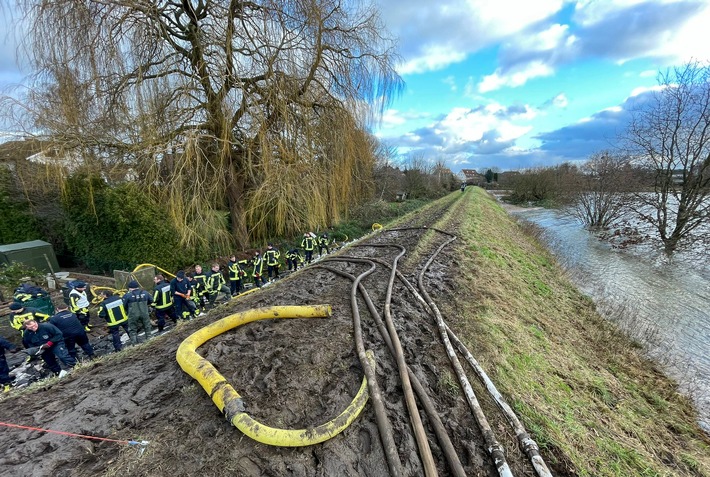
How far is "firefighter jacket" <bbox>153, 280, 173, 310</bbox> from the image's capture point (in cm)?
647

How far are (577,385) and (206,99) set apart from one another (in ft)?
31.9

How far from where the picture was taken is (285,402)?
256 centimetres

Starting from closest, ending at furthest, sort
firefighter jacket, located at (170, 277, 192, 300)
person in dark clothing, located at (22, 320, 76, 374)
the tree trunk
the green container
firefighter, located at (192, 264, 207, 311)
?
person in dark clothing, located at (22, 320, 76, 374)
the green container
firefighter jacket, located at (170, 277, 192, 300)
firefighter, located at (192, 264, 207, 311)
the tree trunk

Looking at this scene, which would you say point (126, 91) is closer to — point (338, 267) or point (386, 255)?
point (338, 267)

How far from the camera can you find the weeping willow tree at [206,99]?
5.91m

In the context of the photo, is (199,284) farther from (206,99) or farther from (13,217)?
(13,217)

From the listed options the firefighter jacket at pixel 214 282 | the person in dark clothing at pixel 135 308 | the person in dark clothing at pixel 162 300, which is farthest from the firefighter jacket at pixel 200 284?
the person in dark clothing at pixel 135 308

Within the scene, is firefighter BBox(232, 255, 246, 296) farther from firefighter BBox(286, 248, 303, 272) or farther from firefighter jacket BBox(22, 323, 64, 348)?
firefighter jacket BBox(22, 323, 64, 348)

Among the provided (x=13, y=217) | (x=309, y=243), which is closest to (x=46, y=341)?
(x=309, y=243)

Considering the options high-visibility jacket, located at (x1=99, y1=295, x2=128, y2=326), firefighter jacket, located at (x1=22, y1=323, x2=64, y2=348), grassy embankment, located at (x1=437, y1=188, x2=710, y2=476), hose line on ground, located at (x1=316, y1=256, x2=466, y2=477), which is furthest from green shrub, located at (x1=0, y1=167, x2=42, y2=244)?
grassy embankment, located at (x1=437, y1=188, x2=710, y2=476)

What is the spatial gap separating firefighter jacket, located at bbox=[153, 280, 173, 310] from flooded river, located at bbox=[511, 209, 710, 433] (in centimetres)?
1013

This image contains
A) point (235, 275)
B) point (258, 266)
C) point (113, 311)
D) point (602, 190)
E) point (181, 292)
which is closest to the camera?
point (113, 311)

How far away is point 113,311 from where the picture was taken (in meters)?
5.57

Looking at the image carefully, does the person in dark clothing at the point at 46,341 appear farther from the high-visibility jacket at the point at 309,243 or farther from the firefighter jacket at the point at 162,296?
the high-visibility jacket at the point at 309,243
